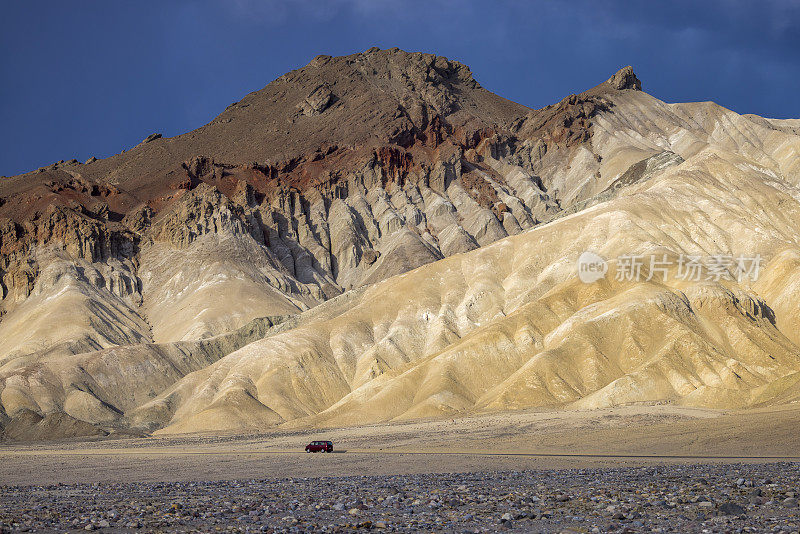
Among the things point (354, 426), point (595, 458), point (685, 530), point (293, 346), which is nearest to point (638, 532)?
point (685, 530)

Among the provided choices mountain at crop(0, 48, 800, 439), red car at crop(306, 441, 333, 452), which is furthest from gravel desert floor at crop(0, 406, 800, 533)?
mountain at crop(0, 48, 800, 439)

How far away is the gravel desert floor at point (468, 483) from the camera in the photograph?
16688mm

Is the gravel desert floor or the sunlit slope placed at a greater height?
the sunlit slope

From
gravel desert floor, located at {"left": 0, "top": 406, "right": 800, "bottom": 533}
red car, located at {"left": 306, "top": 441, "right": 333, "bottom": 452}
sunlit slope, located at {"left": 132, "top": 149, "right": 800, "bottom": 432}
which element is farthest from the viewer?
sunlit slope, located at {"left": 132, "top": 149, "right": 800, "bottom": 432}

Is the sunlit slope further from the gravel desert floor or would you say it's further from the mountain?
the gravel desert floor

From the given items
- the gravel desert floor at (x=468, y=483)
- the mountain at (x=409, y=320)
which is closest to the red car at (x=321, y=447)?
the gravel desert floor at (x=468, y=483)

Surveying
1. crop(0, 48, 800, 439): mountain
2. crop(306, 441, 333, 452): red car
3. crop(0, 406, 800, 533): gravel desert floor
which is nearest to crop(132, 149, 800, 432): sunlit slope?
crop(0, 48, 800, 439): mountain

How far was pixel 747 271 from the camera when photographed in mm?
102125

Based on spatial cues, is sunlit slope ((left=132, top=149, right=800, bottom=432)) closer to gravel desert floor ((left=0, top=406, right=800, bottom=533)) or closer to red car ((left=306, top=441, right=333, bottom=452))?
gravel desert floor ((left=0, top=406, right=800, bottom=533))

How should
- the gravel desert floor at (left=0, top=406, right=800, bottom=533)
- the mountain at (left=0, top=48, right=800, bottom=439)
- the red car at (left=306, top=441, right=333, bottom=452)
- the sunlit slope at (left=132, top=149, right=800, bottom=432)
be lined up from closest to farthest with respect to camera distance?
the gravel desert floor at (left=0, top=406, right=800, bottom=533) < the red car at (left=306, top=441, right=333, bottom=452) < the sunlit slope at (left=132, top=149, right=800, bottom=432) < the mountain at (left=0, top=48, right=800, bottom=439)

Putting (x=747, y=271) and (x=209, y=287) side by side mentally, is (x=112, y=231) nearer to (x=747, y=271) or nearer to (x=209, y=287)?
(x=209, y=287)

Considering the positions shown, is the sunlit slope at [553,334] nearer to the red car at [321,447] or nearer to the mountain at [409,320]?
the mountain at [409,320]

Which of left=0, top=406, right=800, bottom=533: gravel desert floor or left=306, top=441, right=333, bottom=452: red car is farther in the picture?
left=306, top=441, right=333, bottom=452: red car

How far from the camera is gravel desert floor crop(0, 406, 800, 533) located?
54.7 feet
